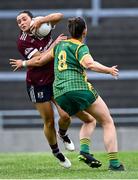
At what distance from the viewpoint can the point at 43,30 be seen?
10.9 meters

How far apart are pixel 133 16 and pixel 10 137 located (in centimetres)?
696

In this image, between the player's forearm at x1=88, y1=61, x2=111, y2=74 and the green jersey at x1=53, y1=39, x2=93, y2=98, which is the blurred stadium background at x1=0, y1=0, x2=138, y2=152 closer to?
the green jersey at x1=53, y1=39, x2=93, y2=98

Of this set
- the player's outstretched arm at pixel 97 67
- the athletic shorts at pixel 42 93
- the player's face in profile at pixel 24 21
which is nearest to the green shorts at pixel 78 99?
the player's outstretched arm at pixel 97 67

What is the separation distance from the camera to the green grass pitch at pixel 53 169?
9797mm

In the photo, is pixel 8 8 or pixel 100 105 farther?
pixel 8 8

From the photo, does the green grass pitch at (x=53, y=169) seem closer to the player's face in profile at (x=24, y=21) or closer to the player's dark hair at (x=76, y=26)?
the player's dark hair at (x=76, y=26)

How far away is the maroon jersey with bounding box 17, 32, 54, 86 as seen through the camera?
1102 centimetres

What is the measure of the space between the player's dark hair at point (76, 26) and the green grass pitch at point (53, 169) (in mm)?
1622

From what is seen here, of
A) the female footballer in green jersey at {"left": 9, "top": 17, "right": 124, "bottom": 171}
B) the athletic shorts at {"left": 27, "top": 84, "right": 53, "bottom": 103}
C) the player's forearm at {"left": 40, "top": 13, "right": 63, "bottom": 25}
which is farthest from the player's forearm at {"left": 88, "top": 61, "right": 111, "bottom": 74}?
the athletic shorts at {"left": 27, "top": 84, "right": 53, "bottom": 103}

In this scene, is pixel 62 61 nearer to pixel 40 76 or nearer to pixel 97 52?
pixel 40 76

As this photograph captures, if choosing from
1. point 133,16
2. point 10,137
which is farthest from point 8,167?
point 133,16

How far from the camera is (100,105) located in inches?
401

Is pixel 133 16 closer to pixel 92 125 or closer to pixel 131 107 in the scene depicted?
pixel 131 107

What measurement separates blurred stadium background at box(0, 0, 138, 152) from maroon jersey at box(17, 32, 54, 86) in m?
12.9
